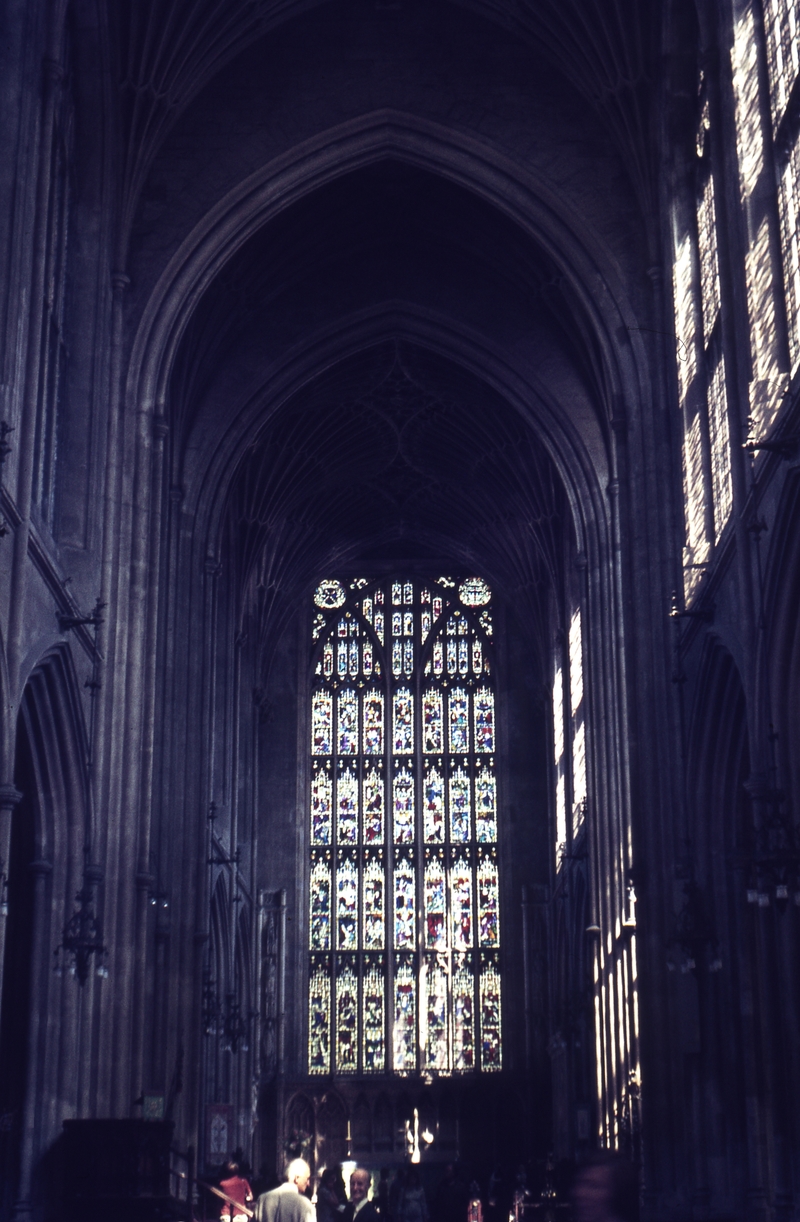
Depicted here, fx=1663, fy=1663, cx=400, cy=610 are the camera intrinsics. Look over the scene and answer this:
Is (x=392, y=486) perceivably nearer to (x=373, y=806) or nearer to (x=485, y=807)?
(x=373, y=806)

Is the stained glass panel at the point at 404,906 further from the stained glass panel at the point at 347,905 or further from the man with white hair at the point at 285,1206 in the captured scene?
the man with white hair at the point at 285,1206

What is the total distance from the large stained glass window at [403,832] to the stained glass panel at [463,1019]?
3 centimetres

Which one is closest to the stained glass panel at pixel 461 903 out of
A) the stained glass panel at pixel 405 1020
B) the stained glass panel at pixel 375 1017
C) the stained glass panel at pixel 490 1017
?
the stained glass panel at pixel 490 1017

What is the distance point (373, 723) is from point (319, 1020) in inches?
269

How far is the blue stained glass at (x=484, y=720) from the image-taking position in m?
38.6

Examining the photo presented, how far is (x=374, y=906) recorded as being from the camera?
37750 mm

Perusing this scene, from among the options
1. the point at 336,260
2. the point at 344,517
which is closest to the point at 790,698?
the point at 336,260

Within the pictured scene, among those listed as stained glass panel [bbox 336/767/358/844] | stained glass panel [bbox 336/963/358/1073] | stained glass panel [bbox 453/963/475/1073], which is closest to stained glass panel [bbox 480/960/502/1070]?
stained glass panel [bbox 453/963/475/1073]

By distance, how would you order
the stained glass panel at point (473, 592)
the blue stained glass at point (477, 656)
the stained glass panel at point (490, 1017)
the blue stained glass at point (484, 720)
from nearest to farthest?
the stained glass panel at point (490, 1017), the blue stained glass at point (484, 720), the blue stained glass at point (477, 656), the stained glass panel at point (473, 592)

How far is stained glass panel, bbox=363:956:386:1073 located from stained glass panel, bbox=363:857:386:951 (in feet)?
1.37

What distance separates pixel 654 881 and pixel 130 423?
9.03 m

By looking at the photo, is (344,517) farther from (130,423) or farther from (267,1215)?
(267,1215)

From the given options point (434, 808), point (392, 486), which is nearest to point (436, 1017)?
point (434, 808)

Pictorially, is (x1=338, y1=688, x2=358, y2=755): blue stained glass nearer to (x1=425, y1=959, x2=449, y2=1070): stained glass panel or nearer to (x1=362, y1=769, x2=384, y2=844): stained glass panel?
(x1=362, y1=769, x2=384, y2=844): stained glass panel
